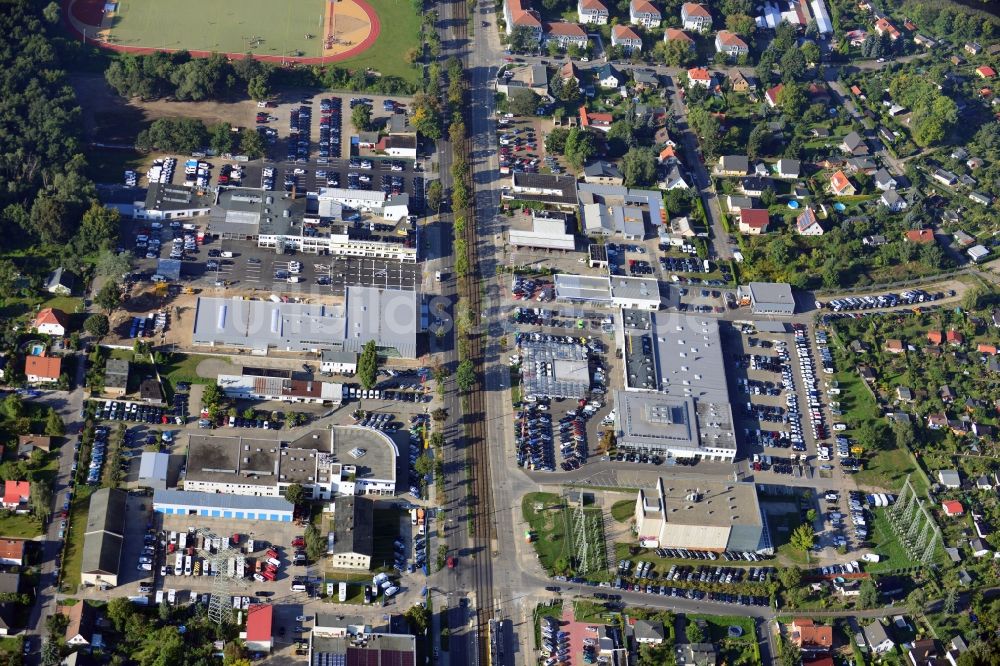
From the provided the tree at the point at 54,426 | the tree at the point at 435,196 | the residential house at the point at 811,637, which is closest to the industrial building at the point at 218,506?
the tree at the point at 54,426

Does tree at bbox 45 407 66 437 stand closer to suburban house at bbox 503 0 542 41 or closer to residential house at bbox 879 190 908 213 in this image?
suburban house at bbox 503 0 542 41

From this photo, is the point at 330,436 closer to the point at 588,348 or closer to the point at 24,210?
the point at 588,348

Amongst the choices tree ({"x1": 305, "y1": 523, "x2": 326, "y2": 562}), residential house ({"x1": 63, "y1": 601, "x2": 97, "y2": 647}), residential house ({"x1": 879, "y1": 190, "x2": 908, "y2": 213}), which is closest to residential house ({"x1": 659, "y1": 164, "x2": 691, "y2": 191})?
residential house ({"x1": 879, "y1": 190, "x2": 908, "y2": 213})

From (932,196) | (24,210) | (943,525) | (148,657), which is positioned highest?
(932,196)

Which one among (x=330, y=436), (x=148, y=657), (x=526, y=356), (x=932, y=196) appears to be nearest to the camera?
(x=148, y=657)

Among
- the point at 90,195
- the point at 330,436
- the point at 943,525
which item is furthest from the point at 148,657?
the point at 943,525

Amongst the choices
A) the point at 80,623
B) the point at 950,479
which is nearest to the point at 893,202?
the point at 950,479
